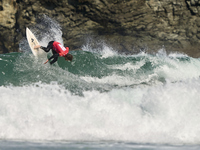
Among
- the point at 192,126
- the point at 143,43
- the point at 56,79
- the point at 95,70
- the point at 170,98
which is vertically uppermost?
the point at 143,43

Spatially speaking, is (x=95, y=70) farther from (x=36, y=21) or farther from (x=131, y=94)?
(x=36, y=21)

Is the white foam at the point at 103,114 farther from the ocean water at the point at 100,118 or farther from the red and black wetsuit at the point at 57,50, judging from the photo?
the red and black wetsuit at the point at 57,50

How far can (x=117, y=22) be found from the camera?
680 inches

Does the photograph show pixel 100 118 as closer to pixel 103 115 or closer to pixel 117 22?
pixel 103 115

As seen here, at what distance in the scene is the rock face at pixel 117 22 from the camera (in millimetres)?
15953

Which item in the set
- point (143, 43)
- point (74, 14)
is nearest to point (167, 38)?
point (143, 43)

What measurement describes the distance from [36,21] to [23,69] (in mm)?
9441

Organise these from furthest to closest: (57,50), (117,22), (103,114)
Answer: (117,22) → (57,50) → (103,114)

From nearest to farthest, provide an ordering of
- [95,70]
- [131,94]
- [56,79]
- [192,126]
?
[192,126] < [131,94] < [56,79] < [95,70]

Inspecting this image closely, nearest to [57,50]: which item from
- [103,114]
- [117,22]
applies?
[103,114]

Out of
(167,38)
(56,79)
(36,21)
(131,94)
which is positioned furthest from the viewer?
(167,38)

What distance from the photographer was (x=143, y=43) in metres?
18.1

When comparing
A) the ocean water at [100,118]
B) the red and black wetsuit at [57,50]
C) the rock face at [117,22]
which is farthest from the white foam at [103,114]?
the rock face at [117,22]

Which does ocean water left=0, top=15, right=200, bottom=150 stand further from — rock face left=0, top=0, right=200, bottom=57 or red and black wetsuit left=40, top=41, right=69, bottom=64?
rock face left=0, top=0, right=200, bottom=57
